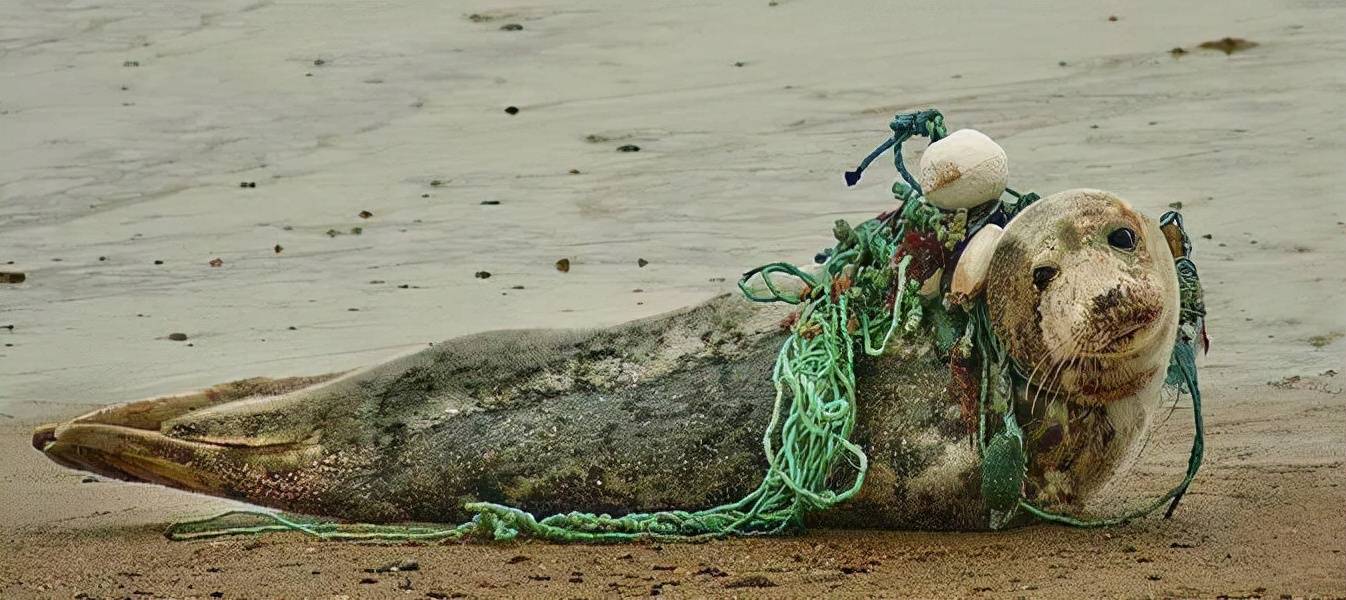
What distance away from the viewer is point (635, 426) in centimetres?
547

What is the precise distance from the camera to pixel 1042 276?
512 cm

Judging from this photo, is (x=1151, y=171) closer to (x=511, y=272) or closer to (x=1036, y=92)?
(x=1036, y=92)

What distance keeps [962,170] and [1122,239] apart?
0.41 metres

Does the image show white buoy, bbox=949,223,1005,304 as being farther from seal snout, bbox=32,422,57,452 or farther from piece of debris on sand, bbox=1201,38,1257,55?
piece of debris on sand, bbox=1201,38,1257,55

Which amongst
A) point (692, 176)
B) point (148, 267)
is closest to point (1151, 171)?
point (692, 176)

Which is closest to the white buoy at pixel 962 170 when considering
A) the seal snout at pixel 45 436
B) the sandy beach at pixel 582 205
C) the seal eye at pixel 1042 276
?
the seal eye at pixel 1042 276

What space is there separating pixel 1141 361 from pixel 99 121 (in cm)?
658

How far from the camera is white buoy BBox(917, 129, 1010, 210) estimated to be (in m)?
5.27

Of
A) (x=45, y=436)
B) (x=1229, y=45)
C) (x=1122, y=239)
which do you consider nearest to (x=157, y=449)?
(x=45, y=436)

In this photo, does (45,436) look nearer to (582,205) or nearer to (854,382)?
(854,382)

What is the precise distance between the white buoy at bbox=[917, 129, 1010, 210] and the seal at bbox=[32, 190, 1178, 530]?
0.13 metres

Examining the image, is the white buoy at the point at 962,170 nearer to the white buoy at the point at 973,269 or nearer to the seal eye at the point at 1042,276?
the white buoy at the point at 973,269

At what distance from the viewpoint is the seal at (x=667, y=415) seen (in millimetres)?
5117

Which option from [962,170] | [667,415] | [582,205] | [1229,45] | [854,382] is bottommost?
[582,205]
